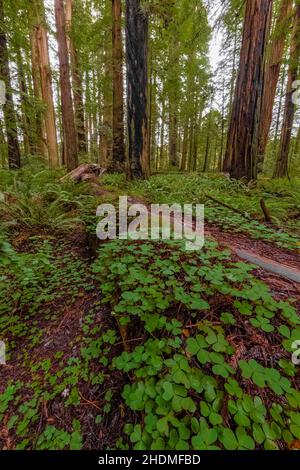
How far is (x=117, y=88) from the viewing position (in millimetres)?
8039

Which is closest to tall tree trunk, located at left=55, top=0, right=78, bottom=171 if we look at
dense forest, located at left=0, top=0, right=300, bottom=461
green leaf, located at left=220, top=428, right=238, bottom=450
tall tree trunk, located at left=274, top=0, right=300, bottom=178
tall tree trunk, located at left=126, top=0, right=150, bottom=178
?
tall tree trunk, located at left=126, top=0, right=150, bottom=178

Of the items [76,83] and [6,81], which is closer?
[6,81]

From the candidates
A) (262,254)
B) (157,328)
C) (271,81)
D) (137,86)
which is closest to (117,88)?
(137,86)

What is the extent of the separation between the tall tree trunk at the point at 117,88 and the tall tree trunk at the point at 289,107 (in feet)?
16.7

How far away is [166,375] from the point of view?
1.25 metres

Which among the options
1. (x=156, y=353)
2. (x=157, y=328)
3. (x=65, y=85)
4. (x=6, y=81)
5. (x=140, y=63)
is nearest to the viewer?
(x=156, y=353)

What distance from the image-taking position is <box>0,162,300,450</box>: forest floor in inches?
44.5

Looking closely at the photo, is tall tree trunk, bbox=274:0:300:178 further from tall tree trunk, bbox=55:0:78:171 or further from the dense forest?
tall tree trunk, bbox=55:0:78:171

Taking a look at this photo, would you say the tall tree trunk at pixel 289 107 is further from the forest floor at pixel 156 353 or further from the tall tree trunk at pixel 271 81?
the forest floor at pixel 156 353

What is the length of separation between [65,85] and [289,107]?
21.1ft

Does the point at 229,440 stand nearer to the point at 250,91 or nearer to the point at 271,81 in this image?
the point at 250,91
